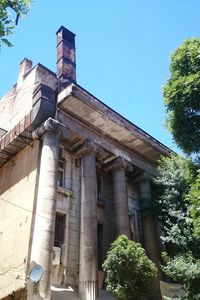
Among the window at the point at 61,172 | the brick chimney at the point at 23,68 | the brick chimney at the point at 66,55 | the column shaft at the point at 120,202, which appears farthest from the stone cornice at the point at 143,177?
the brick chimney at the point at 23,68

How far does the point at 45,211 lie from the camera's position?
13875 millimetres

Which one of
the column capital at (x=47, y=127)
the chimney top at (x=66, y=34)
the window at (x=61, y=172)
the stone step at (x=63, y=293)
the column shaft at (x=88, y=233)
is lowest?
the stone step at (x=63, y=293)

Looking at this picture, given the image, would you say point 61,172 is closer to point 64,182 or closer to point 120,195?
point 64,182

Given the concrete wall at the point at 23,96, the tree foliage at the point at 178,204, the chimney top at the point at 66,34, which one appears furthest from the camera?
the chimney top at the point at 66,34

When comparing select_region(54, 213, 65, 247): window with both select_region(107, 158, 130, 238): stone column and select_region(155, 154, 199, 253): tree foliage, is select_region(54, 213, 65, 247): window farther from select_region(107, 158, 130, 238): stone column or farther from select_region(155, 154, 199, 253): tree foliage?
select_region(155, 154, 199, 253): tree foliage

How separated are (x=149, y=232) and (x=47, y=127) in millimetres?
8707

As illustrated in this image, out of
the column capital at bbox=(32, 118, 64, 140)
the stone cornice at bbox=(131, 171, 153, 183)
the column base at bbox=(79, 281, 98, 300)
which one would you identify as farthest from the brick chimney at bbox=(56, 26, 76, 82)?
the column base at bbox=(79, 281, 98, 300)

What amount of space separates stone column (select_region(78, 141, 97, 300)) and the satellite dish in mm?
2640

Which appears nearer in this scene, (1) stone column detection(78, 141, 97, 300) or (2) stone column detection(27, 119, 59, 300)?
(2) stone column detection(27, 119, 59, 300)

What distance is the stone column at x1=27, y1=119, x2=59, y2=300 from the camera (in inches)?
478

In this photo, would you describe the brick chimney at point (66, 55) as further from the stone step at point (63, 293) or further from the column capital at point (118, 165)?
the stone step at point (63, 293)

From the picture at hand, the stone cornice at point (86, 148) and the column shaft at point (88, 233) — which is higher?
the stone cornice at point (86, 148)

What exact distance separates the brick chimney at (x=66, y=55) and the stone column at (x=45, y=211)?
16.0ft

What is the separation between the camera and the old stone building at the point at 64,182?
45.2 feet
